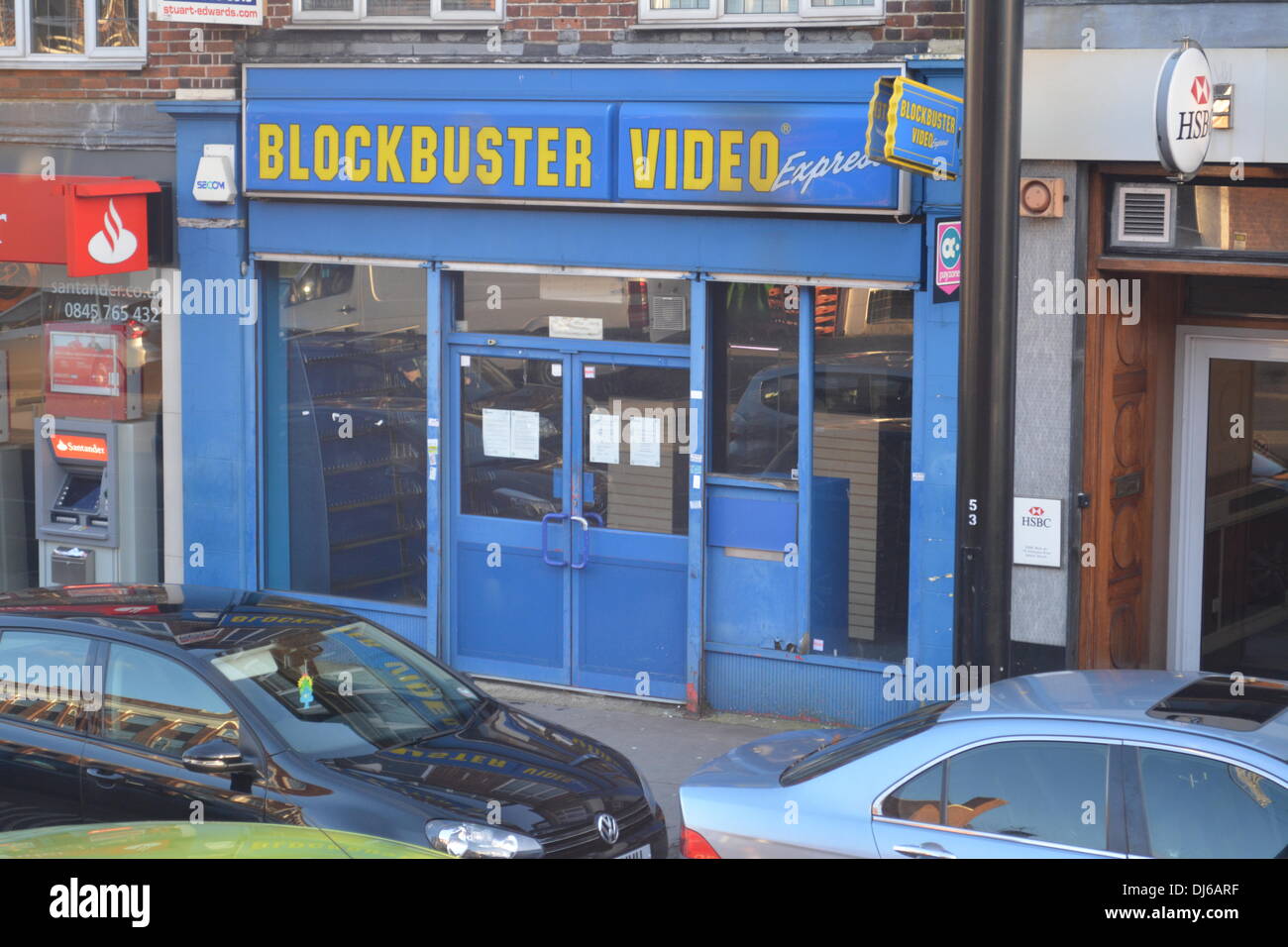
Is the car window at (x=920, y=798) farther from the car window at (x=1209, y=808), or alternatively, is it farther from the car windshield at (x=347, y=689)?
the car windshield at (x=347, y=689)

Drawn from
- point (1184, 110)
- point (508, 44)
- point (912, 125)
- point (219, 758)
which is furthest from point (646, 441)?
point (219, 758)

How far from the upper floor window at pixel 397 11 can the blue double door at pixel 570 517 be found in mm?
2261

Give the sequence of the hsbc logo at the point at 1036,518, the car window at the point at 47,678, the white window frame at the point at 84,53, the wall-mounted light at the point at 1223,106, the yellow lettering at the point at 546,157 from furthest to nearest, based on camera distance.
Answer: the white window frame at the point at 84,53 → the yellow lettering at the point at 546,157 → the hsbc logo at the point at 1036,518 → the wall-mounted light at the point at 1223,106 → the car window at the point at 47,678

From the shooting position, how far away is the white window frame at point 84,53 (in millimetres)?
12102

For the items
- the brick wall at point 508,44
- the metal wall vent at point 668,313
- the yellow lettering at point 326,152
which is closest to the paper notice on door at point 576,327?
the metal wall vent at point 668,313

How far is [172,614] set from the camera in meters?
7.40

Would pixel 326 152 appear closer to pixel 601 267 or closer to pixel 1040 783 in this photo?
pixel 601 267

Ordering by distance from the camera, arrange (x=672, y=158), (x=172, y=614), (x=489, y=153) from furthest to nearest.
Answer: (x=489, y=153) → (x=672, y=158) → (x=172, y=614)

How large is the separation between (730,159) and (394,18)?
286 centimetres

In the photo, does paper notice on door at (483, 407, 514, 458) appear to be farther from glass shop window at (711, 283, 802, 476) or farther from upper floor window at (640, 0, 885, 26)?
upper floor window at (640, 0, 885, 26)
